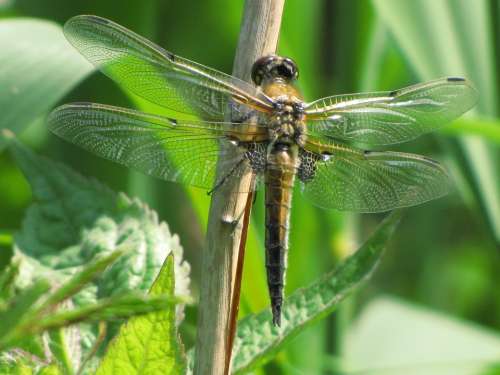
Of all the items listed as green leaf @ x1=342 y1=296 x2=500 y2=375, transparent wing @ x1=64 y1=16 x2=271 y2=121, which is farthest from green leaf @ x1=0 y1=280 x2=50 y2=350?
green leaf @ x1=342 y1=296 x2=500 y2=375

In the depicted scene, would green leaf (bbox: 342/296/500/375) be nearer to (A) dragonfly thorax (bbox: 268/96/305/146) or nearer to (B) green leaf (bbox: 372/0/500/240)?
(B) green leaf (bbox: 372/0/500/240)

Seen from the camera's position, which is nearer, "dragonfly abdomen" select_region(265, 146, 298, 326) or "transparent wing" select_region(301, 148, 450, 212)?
"dragonfly abdomen" select_region(265, 146, 298, 326)

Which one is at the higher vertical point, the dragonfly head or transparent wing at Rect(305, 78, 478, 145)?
transparent wing at Rect(305, 78, 478, 145)

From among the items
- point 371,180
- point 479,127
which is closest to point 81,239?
point 371,180

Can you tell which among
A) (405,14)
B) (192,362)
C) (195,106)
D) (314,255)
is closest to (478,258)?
(314,255)

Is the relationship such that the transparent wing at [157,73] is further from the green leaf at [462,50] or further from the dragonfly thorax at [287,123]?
the green leaf at [462,50]

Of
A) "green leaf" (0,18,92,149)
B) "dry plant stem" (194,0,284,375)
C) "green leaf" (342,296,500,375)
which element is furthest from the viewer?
"green leaf" (342,296,500,375)

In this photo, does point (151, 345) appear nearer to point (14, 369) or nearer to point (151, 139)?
point (14, 369)
